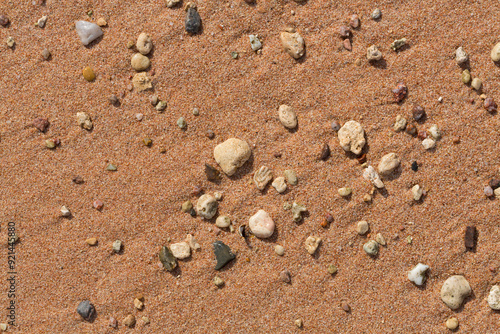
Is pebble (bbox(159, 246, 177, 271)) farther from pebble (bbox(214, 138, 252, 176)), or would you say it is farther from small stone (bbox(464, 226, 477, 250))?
small stone (bbox(464, 226, 477, 250))

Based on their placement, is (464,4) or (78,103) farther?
(78,103)

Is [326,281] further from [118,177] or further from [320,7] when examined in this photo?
[320,7]

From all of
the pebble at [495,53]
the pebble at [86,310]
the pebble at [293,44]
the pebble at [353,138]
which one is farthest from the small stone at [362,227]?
the pebble at [86,310]

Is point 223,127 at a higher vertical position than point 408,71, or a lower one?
lower

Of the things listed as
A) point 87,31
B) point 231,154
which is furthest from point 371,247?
point 87,31

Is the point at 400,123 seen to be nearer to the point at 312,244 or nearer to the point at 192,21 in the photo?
the point at 312,244

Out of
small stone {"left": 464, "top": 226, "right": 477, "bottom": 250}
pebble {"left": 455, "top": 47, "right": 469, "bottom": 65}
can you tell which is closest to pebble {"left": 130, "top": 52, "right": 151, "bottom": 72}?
pebble {"left": 455, "top": 47, "right": 469, "bottom": 65}

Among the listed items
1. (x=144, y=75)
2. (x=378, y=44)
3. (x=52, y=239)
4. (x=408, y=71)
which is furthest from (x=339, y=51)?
(x=52, y=239)

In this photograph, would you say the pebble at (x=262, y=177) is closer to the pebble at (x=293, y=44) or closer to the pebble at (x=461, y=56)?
the pebble at (x=293, y=44)
